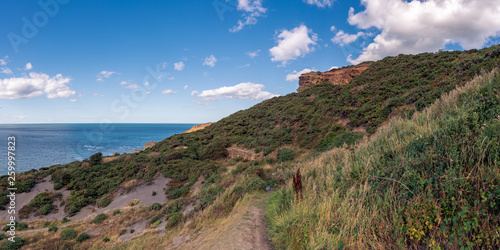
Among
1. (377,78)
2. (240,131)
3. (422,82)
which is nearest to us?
(422,82)

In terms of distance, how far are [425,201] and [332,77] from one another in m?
46.0

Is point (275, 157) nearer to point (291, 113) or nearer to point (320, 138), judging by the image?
point (320, 138)

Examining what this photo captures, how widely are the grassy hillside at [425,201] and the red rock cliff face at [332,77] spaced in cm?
3912

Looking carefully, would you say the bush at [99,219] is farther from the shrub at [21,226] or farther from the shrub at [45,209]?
the shrub at [45,209]

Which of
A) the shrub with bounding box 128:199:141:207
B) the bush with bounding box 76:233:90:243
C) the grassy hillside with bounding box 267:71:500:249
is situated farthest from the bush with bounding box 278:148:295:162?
the grassy hillside with bounding box 267:71:500:249

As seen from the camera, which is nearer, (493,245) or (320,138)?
(493,245)

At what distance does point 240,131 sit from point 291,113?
28.5 feet

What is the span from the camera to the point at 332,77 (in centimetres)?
4488

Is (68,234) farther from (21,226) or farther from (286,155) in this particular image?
(286,155)

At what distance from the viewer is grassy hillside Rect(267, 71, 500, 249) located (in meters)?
2.38

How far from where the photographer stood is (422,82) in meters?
20.2

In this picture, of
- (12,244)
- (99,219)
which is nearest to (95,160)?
(99,219)

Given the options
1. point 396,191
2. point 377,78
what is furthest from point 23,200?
point 377,78

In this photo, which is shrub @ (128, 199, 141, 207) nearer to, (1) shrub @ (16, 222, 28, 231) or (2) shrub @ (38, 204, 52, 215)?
(1) shrub @ (16, 222, 28, 231)
